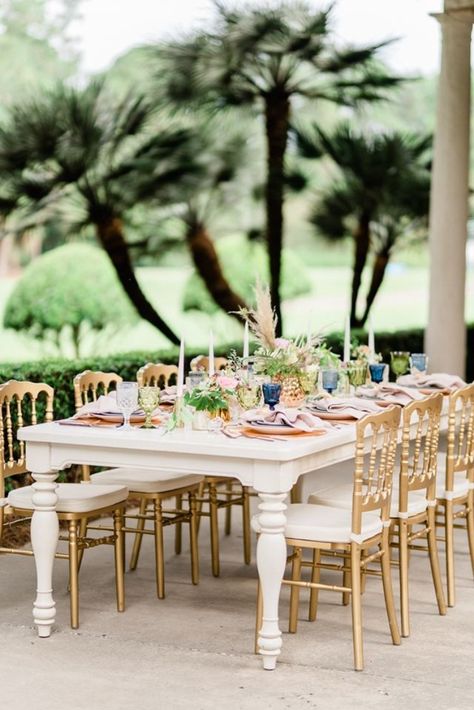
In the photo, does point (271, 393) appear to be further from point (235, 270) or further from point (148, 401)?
point (235, 270)

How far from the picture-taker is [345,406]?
4961 mm

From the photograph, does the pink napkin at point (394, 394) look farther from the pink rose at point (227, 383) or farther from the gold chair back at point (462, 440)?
the pink rose at point (227, 383)

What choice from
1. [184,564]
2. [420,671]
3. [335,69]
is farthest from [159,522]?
[335,69]

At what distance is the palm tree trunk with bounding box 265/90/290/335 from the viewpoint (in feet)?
32.2

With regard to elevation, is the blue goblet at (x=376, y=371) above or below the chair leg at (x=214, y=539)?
above

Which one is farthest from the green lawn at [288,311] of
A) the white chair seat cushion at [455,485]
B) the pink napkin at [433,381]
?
the white chair seat cushion at [455,485]

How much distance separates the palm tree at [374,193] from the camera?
10.5m

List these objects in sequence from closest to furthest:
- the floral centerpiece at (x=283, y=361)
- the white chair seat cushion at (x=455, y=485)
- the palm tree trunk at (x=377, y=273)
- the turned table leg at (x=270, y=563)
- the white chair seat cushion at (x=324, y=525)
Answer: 1. the turned table leg at (x=270, y=563)
2. the white chair seat cushion at (x=324, y=525)
3. the floral centerpiece at (x=283, y=361)
4. the white chair seat cushion at (x=455, y=485)
5. the palm tree trunk at (x=377, y=273)

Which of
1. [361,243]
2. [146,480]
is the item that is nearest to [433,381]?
[146,480]

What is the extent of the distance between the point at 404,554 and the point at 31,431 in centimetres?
143

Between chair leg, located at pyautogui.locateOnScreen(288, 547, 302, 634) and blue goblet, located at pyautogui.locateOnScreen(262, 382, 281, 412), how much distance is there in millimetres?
549

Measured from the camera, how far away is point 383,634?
457 centimetres

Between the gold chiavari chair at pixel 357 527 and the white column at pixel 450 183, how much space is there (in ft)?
14.1

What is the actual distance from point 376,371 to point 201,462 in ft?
5.72
